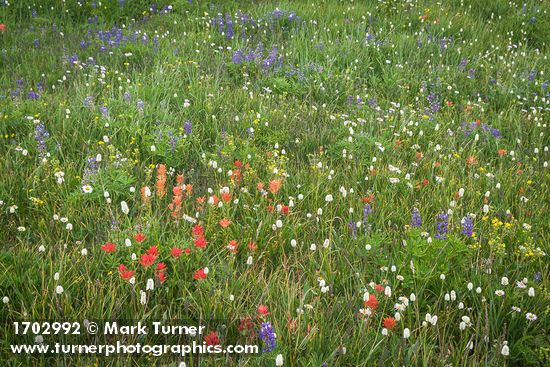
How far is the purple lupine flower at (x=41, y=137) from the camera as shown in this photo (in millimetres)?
4418

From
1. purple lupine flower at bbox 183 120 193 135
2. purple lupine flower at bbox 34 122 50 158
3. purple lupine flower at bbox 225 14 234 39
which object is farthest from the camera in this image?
purple lupine flower at bbox 225 14 234 39

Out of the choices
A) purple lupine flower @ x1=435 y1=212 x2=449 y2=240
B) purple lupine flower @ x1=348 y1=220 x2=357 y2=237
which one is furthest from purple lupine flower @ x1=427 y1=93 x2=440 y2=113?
purple lupine flower @ x1=348 y1=220 x2=357 y2=237

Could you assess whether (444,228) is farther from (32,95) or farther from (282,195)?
(32,95)

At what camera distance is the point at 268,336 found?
2.75 meters

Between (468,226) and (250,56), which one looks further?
(250,56)

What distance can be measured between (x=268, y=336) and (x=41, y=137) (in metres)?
3.13

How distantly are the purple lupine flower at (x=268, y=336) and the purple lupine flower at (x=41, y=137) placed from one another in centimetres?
272

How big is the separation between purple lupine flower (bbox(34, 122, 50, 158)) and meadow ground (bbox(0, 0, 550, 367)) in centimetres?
3

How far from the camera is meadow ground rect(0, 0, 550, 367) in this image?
2.96 metres

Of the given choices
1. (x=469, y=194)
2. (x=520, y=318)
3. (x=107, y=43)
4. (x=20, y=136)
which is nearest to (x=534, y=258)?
(x=520, y=318)

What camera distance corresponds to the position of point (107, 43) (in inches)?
301

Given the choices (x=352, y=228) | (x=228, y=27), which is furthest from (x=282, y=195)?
(x=228, y=27)

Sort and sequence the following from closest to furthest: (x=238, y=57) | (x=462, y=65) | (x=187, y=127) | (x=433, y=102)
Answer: (x=187, y=127) < (x=433, y=102) < (x=238, y=57) < (x=462, y=65)

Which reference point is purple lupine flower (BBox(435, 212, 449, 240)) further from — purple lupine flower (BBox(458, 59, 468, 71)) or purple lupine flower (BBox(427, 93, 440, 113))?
purple lupine flower (BBox(458, 59, 468, 71))
